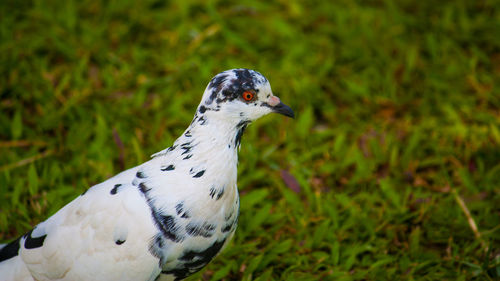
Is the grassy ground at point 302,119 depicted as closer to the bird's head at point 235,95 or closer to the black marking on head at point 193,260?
the black marking on head at point 193,260

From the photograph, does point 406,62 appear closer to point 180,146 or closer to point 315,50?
point 315,50

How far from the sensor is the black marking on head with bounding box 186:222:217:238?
213 cm

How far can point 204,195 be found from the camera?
214cm

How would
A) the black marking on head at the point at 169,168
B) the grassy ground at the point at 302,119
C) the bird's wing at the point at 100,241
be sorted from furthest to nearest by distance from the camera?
the grassy ground at the point at 302,119, the black marking on head at the point at 169,168, the bird's wing at the point at 100,241

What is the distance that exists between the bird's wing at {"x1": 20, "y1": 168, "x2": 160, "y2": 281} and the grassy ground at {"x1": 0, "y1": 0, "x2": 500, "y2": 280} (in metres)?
0.77

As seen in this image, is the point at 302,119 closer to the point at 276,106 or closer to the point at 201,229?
the point at 276,106

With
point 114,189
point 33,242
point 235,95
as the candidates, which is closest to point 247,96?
point 235,95

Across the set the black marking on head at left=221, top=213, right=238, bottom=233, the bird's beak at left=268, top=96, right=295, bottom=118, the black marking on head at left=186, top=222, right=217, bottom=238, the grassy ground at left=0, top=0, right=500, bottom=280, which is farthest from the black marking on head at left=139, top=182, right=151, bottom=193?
the grassy ground at left=0, top=0, right=500, bottom=280

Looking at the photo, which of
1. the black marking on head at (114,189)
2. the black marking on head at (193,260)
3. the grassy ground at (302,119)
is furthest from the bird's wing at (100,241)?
the grassy ground at (302,119)

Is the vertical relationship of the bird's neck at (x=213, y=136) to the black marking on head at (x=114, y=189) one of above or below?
above

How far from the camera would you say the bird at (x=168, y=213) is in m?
2.11

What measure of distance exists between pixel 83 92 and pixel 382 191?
2.31 m

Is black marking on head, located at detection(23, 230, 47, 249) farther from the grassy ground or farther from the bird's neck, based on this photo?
the bird's neck

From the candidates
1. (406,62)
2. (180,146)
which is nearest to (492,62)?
(406,62)
